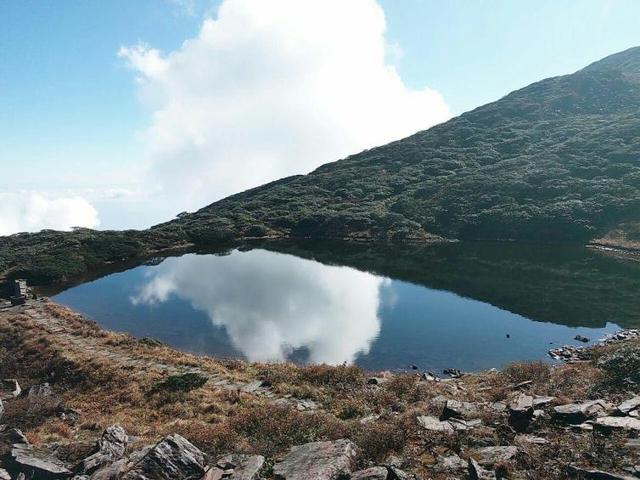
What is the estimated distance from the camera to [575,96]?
479 feet

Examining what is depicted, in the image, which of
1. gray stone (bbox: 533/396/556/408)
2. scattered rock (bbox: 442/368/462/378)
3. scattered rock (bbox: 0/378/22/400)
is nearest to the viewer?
gray stone (bbox: 533/396/556/408)

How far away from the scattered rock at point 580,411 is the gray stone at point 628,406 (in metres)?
0.47

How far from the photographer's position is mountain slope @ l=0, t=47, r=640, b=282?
72.0m

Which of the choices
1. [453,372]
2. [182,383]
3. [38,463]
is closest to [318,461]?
[38,463]

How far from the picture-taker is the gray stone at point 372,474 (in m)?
10.6

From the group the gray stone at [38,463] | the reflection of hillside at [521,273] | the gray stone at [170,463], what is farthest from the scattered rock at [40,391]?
the reflection of hillside at [521,273]

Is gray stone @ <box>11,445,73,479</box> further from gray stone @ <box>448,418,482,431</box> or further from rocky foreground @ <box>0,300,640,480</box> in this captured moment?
gray stone @ <box>448,418,482,431</box>

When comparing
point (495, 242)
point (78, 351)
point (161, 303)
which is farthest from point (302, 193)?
point (78, 351)

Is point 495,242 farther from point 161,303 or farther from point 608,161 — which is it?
point 161,303

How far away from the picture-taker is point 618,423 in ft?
39.9

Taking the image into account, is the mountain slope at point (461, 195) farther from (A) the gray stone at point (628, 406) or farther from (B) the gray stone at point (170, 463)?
(A) the gray stone at point (628, 406)

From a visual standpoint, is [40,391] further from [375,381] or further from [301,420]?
[375,381]

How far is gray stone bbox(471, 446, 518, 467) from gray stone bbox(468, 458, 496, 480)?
0.49 metres

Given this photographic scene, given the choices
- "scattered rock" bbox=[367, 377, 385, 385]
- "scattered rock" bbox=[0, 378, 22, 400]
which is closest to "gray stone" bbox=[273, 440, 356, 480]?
"scattered rock" bbox=[367, 377, 385, 385]
